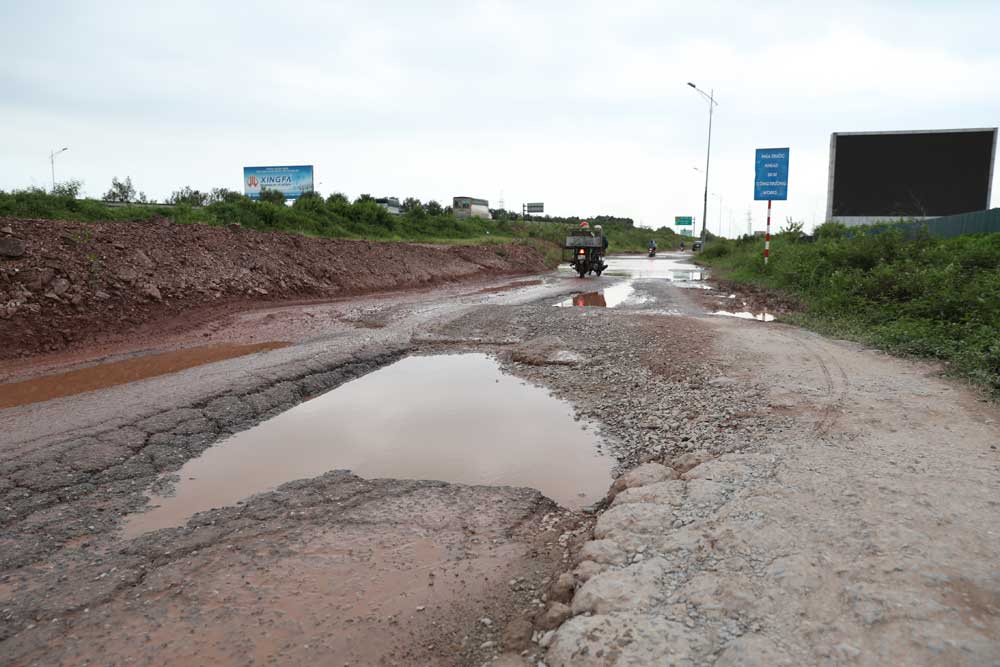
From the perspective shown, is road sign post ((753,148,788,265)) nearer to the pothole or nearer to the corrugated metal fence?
the corrugated metal fence

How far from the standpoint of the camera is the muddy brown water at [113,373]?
283 inches

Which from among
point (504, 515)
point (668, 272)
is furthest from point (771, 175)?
point (504, 515)

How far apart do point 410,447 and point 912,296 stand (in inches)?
394

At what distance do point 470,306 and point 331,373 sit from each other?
677cm

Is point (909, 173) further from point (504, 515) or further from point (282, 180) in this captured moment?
point (282, 180)

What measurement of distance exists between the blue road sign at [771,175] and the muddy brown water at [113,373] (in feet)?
63.3

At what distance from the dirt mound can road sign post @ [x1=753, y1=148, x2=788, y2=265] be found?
12.9m

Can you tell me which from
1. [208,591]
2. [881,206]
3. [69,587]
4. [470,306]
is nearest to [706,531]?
[208,591]

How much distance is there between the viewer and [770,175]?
74.8 ft

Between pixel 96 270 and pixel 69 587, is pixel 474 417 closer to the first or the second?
pixel 69 587

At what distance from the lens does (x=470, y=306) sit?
1461 cm

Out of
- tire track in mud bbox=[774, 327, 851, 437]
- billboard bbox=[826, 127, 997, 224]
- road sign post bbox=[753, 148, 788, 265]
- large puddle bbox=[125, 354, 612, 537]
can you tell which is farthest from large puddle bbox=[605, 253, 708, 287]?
large puddle bbox=[125, 354, 612, 537]

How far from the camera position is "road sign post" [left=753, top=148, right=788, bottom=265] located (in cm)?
2253

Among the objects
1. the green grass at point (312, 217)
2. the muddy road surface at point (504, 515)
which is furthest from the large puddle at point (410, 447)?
the green grass at point (312, 217)
